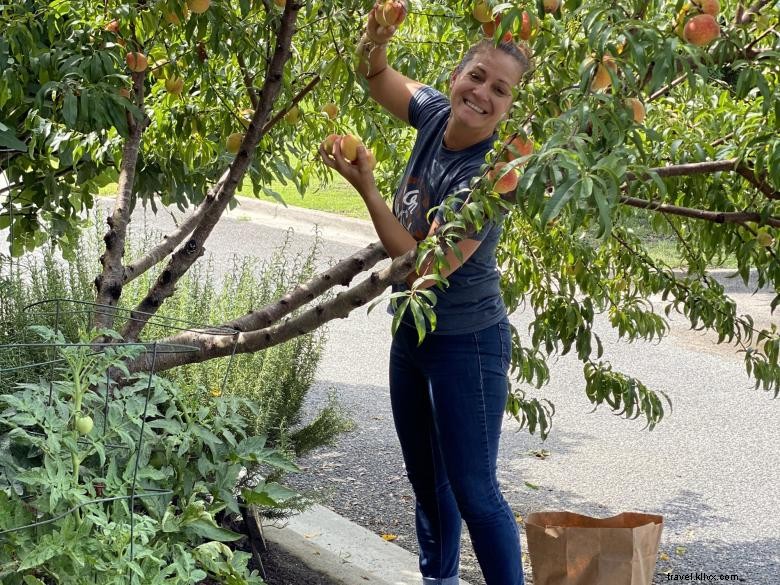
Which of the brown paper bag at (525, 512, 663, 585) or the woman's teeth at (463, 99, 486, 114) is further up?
the woman's teeth at (463, 99, 486, 114)

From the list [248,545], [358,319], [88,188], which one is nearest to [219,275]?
[358,319]

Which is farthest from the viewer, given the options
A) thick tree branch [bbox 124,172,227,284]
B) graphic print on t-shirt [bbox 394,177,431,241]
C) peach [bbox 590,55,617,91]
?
thick tree branch [bbox 124,172,227,284]

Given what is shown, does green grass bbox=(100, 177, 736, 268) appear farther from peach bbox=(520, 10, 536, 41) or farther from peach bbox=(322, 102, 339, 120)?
peach bbox=(520, 10, 536, 41)

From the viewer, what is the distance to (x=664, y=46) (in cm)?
169

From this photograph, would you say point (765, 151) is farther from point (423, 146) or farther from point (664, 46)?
point (423, 146)

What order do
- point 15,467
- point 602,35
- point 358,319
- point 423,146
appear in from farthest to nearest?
point 358,319 < point 423,146 < point 15,467 < point 602,35

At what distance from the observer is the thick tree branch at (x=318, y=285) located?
2.71m

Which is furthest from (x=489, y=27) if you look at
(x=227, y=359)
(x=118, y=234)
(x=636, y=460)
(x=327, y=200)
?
(x=327, y=200)

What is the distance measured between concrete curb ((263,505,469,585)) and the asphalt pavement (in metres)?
0.22

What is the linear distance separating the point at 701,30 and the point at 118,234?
1.80m

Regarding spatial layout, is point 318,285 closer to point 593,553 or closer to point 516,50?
point 516,50

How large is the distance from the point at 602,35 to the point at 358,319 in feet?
23.3

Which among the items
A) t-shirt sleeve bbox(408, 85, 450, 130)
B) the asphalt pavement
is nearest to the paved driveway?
the asphalt pavement

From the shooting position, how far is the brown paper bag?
9.34 feet
